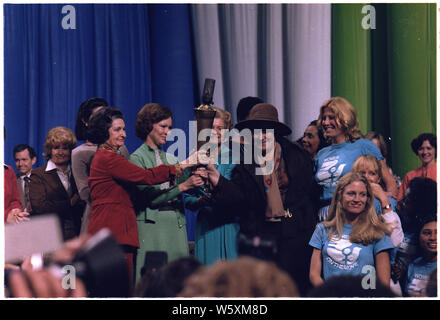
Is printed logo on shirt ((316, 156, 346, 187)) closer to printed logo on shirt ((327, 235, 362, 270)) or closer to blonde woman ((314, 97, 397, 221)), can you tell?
blonde woman ((314, 97, 397, 221))

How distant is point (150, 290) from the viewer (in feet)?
7.33

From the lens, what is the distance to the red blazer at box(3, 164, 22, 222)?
4328 millimetres

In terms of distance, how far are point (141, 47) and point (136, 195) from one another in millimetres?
1239

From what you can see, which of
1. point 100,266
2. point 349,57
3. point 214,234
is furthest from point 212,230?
point 100,266

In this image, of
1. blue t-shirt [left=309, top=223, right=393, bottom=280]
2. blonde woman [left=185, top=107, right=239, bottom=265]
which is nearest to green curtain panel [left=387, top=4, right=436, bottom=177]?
blue t-shirt [left=309, top=223, right=393, bottom=280]

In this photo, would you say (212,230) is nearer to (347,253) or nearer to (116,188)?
(116,188)

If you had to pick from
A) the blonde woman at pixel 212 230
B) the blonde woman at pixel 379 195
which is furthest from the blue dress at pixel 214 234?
the blonde woman at pixel 379 195

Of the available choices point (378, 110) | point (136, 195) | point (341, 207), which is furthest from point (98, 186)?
point (378, 110)

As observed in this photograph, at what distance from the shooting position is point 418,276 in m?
4.11

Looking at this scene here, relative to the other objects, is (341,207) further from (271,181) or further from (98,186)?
(98,186)

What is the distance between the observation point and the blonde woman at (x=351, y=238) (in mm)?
3916

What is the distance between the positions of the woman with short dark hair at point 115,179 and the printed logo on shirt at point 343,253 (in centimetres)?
95

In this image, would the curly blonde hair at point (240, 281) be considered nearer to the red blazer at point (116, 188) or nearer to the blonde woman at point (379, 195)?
the red blazer at point (116, 188)

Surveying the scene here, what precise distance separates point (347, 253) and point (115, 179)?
1.38 metres
